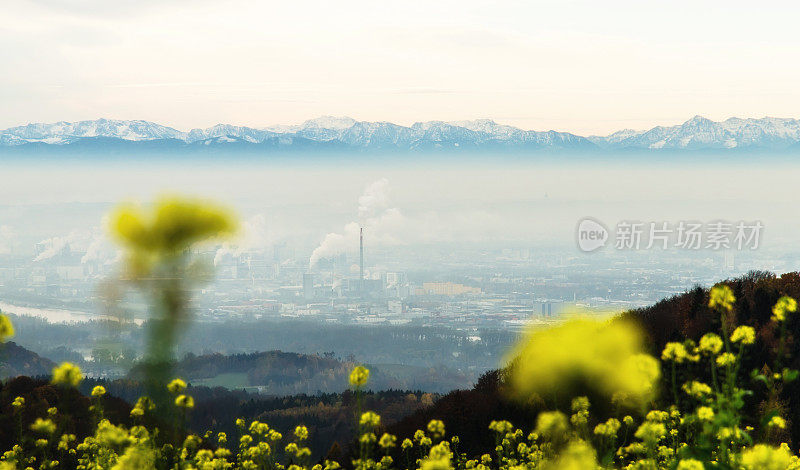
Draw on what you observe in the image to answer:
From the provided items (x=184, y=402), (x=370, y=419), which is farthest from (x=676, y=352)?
(x=184, y=402)

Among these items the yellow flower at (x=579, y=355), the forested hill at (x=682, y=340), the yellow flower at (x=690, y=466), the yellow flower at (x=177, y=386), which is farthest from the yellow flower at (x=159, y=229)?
the yellow flower at (x=690, y=466)

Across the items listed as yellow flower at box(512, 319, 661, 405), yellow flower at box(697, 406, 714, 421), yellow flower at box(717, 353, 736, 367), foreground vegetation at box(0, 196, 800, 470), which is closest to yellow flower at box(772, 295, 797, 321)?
foreground vegetation at box(0, 196, 800, 470)

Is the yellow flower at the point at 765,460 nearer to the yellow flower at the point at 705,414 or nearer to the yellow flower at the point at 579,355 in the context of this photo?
the yellow flower at the point at 705,414

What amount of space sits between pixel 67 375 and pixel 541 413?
18.2 feet

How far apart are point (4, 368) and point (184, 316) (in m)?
2.67

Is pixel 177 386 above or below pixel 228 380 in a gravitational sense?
above

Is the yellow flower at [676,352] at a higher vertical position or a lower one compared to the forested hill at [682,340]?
higher

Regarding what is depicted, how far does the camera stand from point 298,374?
398 ft

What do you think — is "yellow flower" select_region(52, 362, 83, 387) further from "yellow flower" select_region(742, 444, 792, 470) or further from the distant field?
the distant field

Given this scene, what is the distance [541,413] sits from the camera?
30.3ft

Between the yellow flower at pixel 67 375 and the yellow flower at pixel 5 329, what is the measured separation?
752mm

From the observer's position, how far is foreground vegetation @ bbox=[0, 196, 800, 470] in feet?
16.1

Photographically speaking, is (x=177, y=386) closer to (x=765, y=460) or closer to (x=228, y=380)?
(x=765, y=460)

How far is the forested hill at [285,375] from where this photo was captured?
11025 cm
